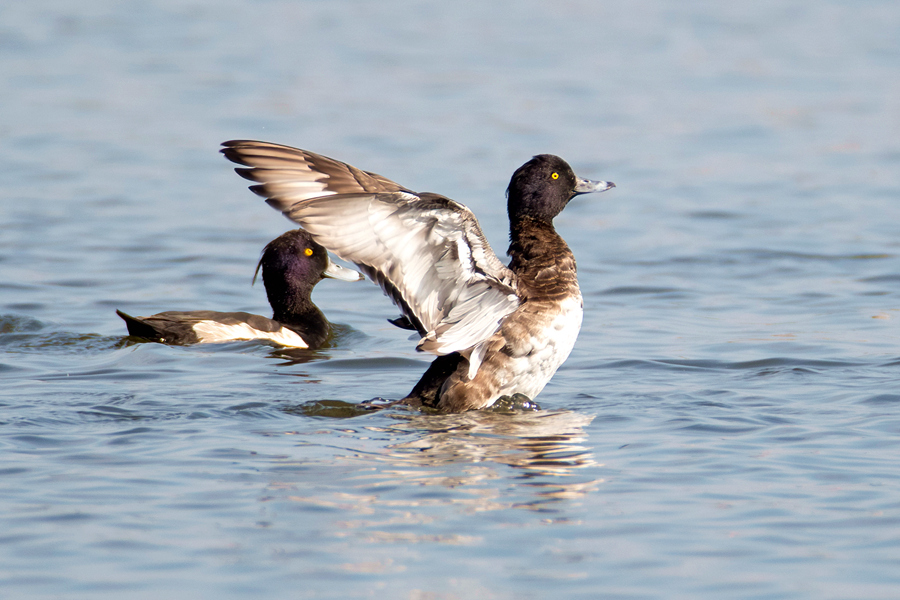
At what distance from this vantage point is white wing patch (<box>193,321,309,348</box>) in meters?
8.20

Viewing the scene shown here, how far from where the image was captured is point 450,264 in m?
5.61

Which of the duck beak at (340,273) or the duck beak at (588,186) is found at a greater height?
the duck beak at (588,186)

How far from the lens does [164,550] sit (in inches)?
167

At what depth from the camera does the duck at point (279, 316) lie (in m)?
8.19

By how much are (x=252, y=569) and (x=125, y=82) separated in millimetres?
14863

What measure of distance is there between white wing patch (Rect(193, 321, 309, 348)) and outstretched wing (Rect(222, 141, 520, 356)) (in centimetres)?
255

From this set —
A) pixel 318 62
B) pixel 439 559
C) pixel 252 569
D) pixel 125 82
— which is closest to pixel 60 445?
pixel 252 569

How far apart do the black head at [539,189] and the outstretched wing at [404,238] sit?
3.12 ft

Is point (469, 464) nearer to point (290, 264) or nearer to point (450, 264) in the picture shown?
point (450, 264)

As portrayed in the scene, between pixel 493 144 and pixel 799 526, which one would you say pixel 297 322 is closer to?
pixel 799 526

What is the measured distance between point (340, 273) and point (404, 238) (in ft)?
13.1

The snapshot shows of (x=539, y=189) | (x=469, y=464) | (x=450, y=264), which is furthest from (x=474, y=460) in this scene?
(x=539, y=189)

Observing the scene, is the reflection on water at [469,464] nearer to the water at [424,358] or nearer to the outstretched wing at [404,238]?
the water at [424,358]

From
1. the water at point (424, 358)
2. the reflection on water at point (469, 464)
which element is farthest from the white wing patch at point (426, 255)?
the water at point (424, 358)
